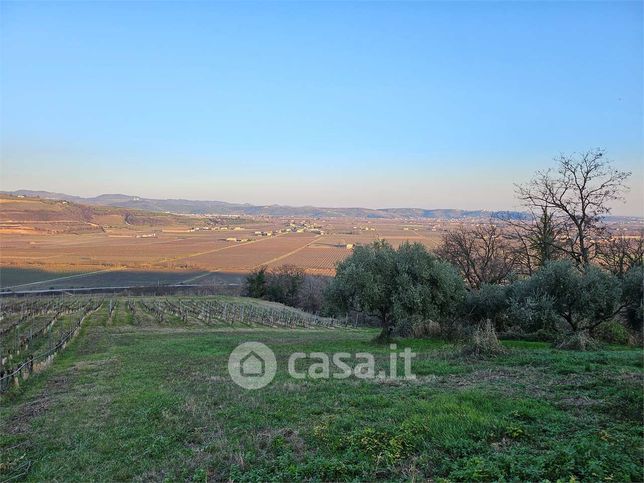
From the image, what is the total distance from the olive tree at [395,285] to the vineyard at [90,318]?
46.7 feet

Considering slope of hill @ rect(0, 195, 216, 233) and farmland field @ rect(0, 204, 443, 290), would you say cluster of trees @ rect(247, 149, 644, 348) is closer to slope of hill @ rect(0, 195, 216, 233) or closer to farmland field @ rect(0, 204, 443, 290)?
farmland field @ rect(0, 204, 443, 290)

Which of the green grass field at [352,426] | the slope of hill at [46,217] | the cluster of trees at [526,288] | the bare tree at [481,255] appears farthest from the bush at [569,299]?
the slope of hill at [46,217]

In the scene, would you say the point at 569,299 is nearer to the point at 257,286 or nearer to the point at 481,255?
the point at 481,255

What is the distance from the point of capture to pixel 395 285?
74.6 feet

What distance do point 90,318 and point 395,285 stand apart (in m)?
29.4

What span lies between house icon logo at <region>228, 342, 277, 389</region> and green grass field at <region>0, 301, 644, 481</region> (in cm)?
48

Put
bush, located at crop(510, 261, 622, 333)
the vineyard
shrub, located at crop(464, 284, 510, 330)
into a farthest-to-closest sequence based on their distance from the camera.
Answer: shrub, located at crop(464, 284, 510, 330) < the vineyard < bush, located at crop(510, 261, 622, 333)

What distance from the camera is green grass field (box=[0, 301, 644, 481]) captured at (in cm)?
607

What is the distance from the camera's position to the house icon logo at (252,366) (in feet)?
40.4

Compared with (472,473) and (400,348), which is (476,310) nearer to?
(400,348)

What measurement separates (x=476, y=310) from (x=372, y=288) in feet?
21.3

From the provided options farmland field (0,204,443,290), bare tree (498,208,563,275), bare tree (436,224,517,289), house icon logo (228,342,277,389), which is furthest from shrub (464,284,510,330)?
farmland field (0,204,443,290)

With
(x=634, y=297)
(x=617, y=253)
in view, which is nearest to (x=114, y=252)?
(x=617, y=253)

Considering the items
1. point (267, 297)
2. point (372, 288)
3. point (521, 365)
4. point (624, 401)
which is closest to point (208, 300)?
point (267, 297)
